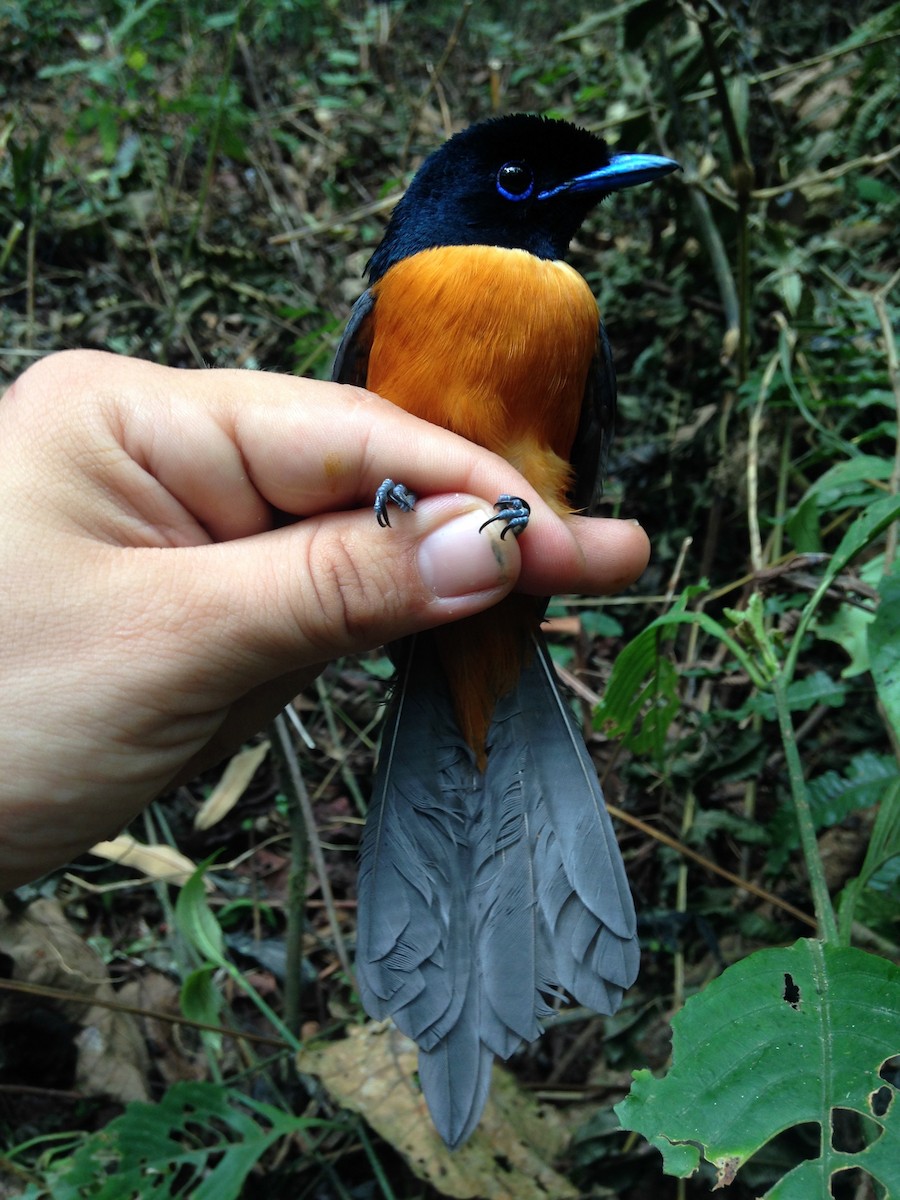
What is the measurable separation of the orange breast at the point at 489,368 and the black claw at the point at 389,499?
1.08 feet

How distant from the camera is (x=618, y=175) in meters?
2.25

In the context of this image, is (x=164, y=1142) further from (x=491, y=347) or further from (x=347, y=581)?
(x=491, y=347)

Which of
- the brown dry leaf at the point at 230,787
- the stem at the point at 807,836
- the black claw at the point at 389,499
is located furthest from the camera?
the brown dry leaf at the point at 230,787

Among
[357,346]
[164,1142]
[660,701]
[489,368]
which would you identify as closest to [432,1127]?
[164,1142]

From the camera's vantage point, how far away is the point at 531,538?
192cm

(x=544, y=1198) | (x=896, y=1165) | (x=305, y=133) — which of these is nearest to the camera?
(x=896, y=1165)

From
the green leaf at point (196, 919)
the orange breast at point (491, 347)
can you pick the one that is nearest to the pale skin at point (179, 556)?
the orange breast at point (491, 347)

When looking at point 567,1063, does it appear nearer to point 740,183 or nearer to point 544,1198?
point 544,1198

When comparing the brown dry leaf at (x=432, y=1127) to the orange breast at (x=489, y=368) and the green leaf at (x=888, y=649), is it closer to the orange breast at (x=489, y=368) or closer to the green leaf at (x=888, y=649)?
the orange breast at (x=489, y=368)

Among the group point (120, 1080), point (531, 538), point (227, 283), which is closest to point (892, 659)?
point (531, 538)

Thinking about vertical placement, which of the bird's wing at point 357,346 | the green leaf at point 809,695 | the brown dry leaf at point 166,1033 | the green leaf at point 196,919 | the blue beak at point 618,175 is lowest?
the brown dry leaf at point 166,1033

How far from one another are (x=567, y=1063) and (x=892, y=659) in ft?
5.35

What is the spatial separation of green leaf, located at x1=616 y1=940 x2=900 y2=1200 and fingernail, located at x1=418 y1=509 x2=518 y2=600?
33.5 inches

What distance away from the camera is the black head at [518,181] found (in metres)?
2.27
